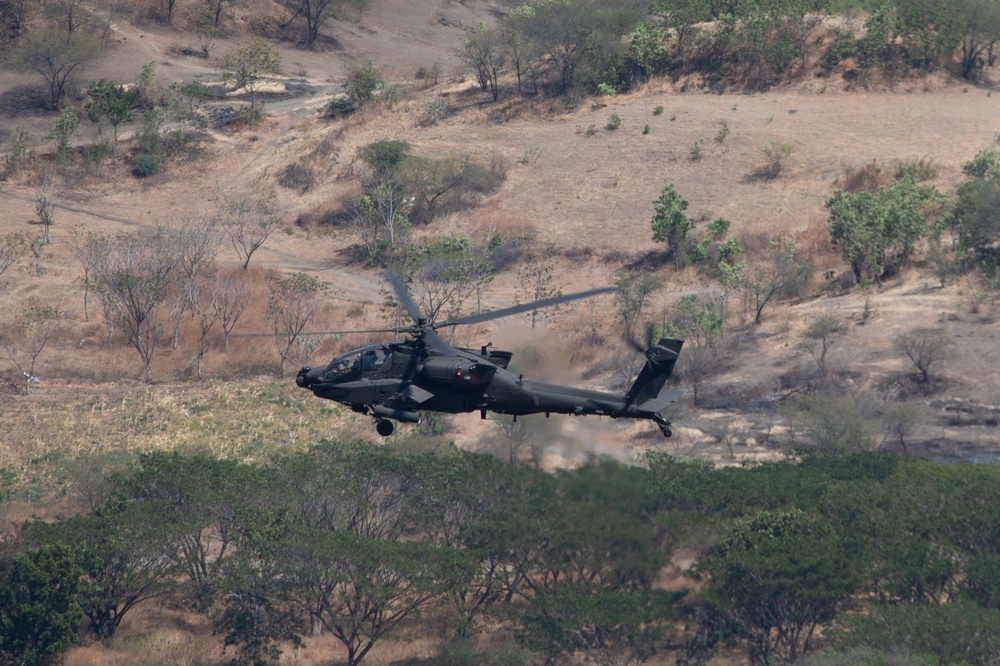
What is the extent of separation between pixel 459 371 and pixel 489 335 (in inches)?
1682

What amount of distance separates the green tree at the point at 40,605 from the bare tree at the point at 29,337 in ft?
77.6

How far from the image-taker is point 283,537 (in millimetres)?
49938

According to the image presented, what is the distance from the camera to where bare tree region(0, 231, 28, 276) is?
81375mm

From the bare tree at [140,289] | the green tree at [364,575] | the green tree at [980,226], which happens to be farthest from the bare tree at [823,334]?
the bare tree at [140,289]

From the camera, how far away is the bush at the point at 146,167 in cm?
9925

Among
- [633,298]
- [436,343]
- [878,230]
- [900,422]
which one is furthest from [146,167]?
[436,343]

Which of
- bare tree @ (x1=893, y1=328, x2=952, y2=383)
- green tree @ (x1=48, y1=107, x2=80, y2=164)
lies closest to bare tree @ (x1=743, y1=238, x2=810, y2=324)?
bare tree @ (x1=893, y1=328, x2=952, y2=383)

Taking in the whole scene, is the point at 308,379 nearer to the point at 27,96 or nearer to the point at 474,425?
the point at 474,425

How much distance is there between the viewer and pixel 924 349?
208ft

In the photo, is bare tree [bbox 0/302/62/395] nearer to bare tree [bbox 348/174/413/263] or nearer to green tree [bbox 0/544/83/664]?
bare tree [bbox 348/174/413/263]

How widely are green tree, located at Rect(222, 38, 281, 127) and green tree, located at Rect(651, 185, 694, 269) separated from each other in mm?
40714

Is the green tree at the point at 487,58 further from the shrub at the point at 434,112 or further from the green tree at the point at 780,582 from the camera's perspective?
the green tree at the point at 780,582

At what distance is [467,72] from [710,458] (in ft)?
202

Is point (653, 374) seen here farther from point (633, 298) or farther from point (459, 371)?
point (633, 298)
